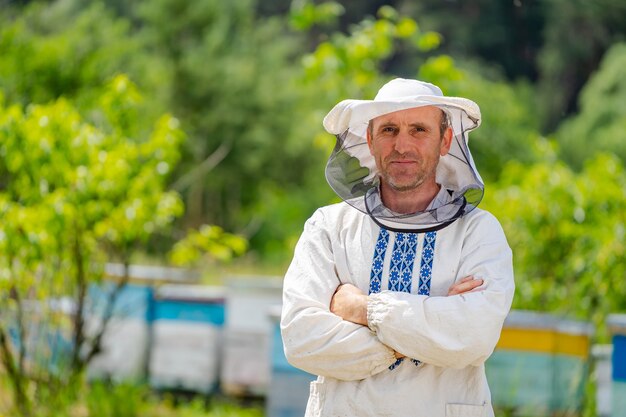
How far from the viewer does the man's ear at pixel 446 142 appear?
264 centimetres

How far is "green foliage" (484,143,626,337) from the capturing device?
19.0 ft

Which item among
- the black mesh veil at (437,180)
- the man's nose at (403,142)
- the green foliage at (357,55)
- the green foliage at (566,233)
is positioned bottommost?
the green foliage at (566,233)

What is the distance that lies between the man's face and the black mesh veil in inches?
2.5

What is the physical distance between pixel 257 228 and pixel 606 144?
26.7 ft

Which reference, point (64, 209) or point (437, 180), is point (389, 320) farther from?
point (64, 209)

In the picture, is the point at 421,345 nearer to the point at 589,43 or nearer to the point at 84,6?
the point at 84,6

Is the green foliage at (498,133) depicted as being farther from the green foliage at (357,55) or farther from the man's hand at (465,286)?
the man's hand at (465,286)

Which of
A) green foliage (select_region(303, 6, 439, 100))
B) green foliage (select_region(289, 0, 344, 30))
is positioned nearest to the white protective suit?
green foliage (select_region(303, 6, 439, 100))

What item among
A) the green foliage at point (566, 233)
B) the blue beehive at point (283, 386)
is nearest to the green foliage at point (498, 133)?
the green foliage at point (566, 233)

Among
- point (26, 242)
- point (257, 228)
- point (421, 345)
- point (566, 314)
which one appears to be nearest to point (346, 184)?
point (421, 345)

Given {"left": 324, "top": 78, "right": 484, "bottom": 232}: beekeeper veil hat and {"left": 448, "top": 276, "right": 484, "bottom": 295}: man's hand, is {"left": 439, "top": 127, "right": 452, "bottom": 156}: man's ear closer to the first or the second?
{"left": 324, "top": 78, "right": 484, "bottom": 232}: beekeeper veil hat

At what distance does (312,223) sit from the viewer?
268cm

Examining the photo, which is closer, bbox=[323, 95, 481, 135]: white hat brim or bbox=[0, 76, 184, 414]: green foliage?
bbox=[323, 95, 481, 135]: white hat brim

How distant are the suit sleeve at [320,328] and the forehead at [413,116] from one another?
31 cm
